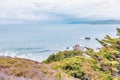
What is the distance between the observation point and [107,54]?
19234 millimetres

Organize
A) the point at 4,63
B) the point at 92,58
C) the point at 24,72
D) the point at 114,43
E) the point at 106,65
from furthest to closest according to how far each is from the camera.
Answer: the point at 114,43, the point at 92,58, the point at 106,65, the point at 4,63, the point at 24,72

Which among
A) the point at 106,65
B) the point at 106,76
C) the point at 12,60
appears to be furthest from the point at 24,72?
the point at 106,65

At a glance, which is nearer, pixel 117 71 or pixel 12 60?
pixel 12 60

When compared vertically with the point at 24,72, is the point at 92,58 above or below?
below

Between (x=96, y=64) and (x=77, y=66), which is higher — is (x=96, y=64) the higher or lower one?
the lower one

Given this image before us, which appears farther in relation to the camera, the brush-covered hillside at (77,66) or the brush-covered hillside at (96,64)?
the brush-covered hillside at (96,64)

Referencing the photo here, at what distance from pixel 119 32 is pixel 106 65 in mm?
5987

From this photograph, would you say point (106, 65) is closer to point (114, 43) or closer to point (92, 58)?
point (92, 58)

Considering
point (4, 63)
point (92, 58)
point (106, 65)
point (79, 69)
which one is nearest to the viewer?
point (4, 63)

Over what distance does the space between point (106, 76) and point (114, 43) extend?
20.3ft

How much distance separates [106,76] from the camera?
50.5 ft

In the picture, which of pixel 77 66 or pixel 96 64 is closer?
pixel 77 66

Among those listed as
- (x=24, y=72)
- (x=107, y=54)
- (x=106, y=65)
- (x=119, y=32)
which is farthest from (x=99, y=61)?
(x=24, y=72)

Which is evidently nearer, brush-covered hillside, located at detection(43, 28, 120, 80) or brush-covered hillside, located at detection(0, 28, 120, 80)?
brush-covered hillside, located at detection(0, 28, 120, 80)
